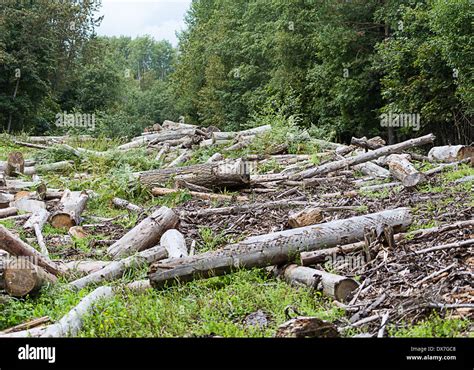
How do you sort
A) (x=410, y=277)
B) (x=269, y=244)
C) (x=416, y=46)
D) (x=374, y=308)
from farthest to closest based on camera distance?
(x=416, y=46) → (x=269, y=244) → (x=410, y=277) → (x=374, y=308)

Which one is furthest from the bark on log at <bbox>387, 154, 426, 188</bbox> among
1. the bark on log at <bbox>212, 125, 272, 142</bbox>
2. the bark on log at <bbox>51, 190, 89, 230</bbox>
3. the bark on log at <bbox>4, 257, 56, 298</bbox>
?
the bark on log at <bbox>4, 257, 56, 298</bbox>

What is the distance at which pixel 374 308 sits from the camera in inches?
157

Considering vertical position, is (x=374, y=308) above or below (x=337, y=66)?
below

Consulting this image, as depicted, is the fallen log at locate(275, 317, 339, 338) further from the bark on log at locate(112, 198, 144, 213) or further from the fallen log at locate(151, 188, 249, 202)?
the fallen log at locate(151, 188, 249, 202)

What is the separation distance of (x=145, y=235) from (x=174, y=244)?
1.77 ft

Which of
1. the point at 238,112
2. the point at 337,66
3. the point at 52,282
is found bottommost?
the point at 52,282

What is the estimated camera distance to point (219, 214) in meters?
8.14

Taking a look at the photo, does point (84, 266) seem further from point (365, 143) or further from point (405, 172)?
point (365, 143)

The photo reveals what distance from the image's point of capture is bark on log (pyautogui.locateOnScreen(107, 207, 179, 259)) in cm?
638

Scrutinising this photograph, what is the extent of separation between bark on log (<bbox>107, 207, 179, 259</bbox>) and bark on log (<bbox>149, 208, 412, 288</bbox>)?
1328 millimetres

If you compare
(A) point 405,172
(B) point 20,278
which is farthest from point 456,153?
(B) point 20,278
